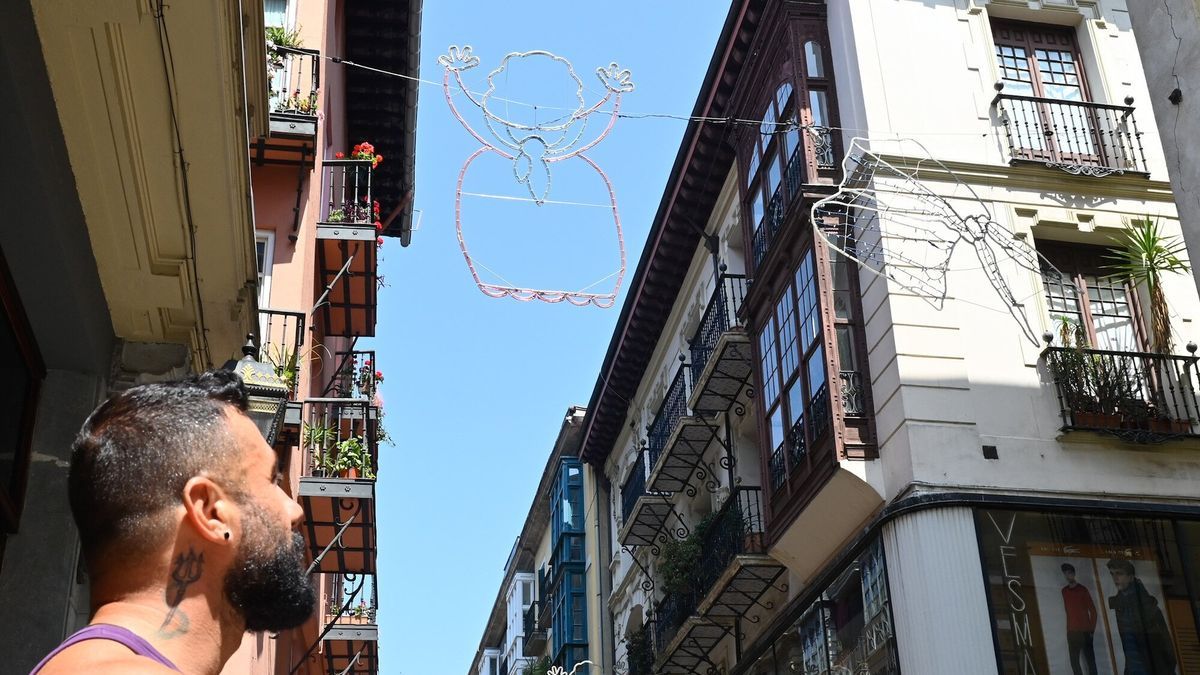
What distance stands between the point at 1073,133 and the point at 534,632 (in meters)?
28.0

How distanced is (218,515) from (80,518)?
12.3 inches

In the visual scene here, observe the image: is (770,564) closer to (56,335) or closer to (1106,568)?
(1106,568)

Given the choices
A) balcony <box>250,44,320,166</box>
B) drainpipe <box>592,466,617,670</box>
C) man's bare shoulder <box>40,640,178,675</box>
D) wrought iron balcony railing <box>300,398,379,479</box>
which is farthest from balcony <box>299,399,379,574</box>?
drainpipe <box>592,466,617,670</box>

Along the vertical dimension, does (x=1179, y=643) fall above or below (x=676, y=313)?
below

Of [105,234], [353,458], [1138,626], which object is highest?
[353,458]

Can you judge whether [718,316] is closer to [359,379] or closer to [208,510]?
[359,379]

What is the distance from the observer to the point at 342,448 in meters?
16.5

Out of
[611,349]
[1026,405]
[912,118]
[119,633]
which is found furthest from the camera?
[611,349]

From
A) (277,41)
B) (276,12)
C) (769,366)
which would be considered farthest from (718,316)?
(277,41)

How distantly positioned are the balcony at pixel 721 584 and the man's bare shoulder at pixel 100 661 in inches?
686

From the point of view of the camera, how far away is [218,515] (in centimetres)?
301

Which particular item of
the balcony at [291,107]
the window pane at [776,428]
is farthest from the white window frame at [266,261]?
the window pane at [776,428]

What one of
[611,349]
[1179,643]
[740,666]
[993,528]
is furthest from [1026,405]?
[611,349]

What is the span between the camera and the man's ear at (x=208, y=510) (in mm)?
2977
